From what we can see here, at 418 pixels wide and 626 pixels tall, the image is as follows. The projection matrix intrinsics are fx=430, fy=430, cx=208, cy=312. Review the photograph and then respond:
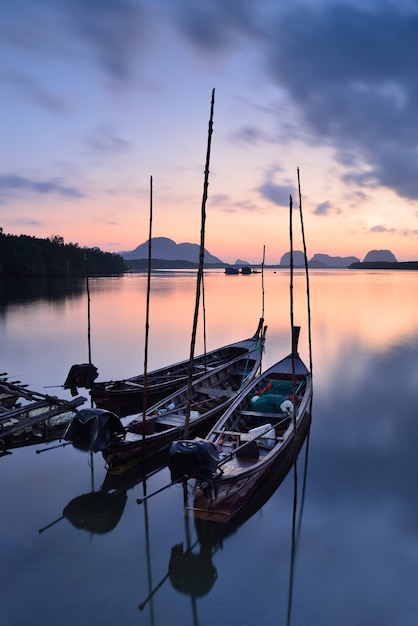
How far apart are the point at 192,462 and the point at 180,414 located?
5.64 m

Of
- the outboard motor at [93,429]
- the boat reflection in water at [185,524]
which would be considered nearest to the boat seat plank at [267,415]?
the boat reflection in water at [185,524]

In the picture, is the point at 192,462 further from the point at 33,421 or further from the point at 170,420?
the point at 33,421

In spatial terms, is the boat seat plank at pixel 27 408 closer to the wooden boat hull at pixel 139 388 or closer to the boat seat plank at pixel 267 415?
the wooden boat hull at pixel 139 388

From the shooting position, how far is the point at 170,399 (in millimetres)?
15656

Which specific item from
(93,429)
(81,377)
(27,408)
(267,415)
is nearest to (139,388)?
(81,377)

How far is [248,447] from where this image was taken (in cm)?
1145

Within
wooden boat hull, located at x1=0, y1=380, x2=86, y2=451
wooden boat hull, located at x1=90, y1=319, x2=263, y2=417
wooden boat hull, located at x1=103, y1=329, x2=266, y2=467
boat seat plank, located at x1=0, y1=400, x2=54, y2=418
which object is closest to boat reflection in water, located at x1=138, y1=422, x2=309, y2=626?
wooden boat hull, located at x1=103, y1=329, x2=266, y2=467

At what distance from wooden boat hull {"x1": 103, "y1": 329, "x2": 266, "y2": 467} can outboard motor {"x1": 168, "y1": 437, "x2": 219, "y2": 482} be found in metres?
2.03

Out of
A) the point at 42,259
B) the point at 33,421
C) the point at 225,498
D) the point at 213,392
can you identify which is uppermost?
the point at 42,259

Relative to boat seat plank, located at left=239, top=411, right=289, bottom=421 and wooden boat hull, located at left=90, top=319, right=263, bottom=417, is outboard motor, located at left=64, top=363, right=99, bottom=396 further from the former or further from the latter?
boat seat plank, located at left=239, top=411, right=289, bottom=421

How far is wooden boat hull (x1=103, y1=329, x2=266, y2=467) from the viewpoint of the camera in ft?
40.0

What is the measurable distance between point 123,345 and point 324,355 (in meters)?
15.9

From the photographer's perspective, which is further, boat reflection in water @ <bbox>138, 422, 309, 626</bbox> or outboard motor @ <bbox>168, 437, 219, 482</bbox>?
outboard motor @ <bbox>168, 437, 219, 482</bbox>

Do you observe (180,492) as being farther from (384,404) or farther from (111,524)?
(384,404)
